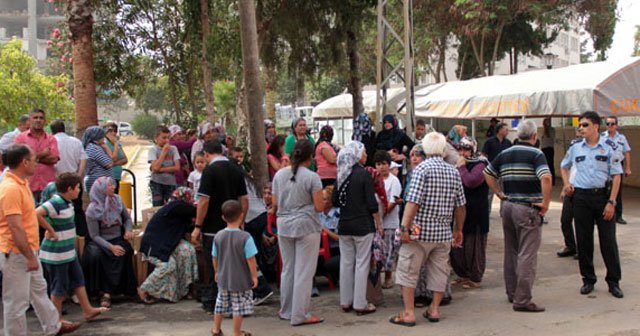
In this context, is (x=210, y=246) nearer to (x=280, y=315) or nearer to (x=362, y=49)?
(x=280, y=315)

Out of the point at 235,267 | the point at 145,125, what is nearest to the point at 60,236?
the point at 235,267

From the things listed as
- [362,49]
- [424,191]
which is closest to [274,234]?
[424,191]

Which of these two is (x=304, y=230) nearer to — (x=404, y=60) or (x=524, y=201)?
(x=524, y=201)

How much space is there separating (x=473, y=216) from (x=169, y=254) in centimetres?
346

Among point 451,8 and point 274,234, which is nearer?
point 274,234

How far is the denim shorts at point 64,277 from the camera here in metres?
6.34

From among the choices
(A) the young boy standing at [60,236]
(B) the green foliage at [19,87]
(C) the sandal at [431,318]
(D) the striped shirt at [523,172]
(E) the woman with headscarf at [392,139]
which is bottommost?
(C) the sandal at [431,318]

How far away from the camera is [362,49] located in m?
30.5

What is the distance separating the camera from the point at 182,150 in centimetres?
1206

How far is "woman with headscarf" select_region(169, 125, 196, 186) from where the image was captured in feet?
38.2

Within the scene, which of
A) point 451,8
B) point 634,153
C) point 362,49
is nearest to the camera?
point 634,153

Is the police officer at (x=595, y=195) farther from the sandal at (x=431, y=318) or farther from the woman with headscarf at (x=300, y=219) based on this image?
the woman with headscarf at (x=300, y=219)

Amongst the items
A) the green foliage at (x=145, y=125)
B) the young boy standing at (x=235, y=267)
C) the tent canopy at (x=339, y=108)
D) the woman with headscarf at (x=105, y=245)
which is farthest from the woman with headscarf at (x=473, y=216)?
the green foliage at (x=145, y=125)

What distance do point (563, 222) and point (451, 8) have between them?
58.6 feet
